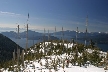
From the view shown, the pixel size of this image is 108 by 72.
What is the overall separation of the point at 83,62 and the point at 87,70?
10.9 ft

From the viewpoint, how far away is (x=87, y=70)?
72.5ft

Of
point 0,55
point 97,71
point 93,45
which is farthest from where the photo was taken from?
point 0,55

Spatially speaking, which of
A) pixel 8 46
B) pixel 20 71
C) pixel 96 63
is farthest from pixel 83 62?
pixel 8 46

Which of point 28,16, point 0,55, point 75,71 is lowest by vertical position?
point 0,55

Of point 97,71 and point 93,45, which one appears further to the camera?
point 93,45

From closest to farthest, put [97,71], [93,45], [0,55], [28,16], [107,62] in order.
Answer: [97,71], [107,62], [28,16], [93,45], [0,55]

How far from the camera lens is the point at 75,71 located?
70.8ft

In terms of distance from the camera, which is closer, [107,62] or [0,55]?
[107,62]

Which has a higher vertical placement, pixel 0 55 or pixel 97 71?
pixel 97 71

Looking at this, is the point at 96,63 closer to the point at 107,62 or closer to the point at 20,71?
the point at 107,62

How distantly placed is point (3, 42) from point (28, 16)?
82130 mm

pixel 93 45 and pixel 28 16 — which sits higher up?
pixel 28 16

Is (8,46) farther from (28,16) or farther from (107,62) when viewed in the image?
(107,62)

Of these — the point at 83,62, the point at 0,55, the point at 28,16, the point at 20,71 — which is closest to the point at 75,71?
the point at 83,62
